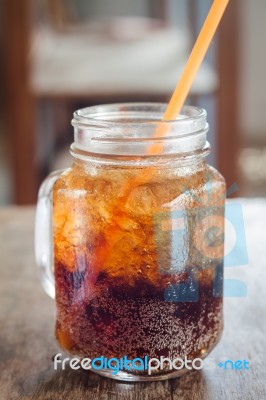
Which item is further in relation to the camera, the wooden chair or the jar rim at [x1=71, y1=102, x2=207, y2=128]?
the wooden chair

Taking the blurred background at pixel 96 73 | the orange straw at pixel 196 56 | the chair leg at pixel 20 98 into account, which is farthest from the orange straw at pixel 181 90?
the chair leg at pixel 20 98

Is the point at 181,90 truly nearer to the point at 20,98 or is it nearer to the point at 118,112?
the point at 118,112

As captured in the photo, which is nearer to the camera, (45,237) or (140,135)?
(140,135)

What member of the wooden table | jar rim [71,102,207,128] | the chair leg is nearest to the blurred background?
the chair leg

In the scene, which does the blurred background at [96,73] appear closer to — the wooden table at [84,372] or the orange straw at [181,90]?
the wooden table at [84,372]

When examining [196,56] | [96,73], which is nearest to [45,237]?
[196,56]
